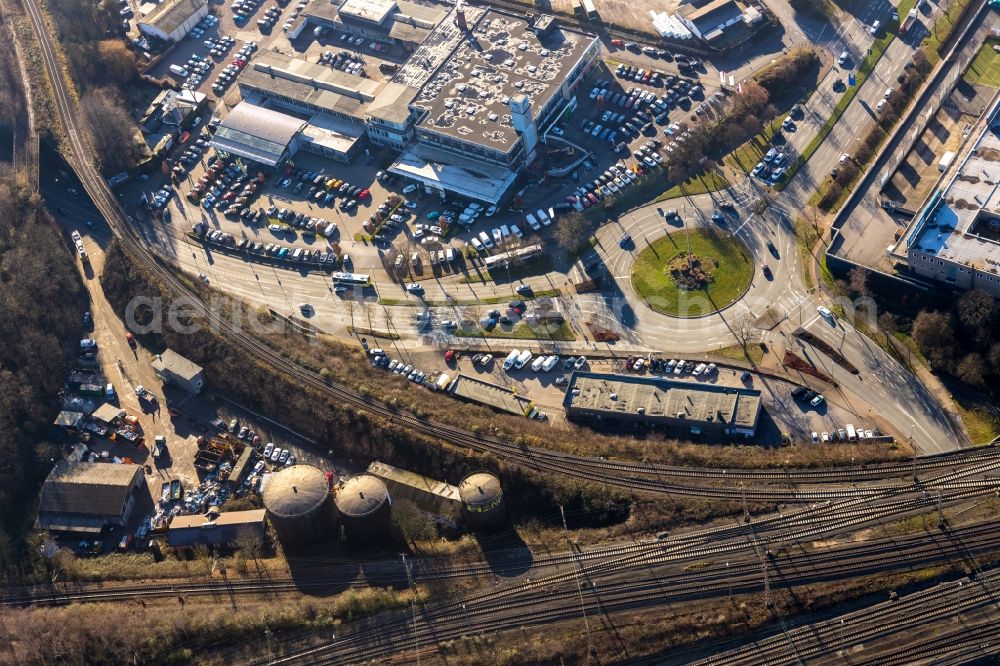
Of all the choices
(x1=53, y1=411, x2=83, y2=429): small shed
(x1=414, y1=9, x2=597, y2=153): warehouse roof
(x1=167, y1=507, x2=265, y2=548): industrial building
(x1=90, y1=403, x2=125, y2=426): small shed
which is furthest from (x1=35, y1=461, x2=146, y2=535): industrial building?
(x1=414, y1=9, x2=597, y2=153): warehouse roof

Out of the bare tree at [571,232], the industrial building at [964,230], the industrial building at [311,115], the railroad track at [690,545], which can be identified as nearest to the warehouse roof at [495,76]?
the industrial building at [311,115]

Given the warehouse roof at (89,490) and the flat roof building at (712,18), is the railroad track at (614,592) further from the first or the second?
the flat roof building at (712,18)

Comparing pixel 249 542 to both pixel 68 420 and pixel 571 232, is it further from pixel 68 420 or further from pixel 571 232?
pixel 571 232

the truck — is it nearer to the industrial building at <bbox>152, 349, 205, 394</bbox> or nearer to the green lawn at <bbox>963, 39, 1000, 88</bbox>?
the green lawn at <bbox>963, 39, 1000, 88</bbox>

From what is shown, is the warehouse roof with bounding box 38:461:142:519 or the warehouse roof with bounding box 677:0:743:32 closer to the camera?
the warehouse roof with bounding box 38:461:142:519

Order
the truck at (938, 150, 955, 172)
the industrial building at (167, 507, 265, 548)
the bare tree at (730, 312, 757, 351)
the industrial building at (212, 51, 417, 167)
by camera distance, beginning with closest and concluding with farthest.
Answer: the industrial building at (167, 507, 265, 548) < the bare tree at (730, 312, 757, 351) < the truck at (938, 150, 955, 172) < the industrial building at (212, 51, 417, 167)

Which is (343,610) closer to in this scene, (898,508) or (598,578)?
(598,578)

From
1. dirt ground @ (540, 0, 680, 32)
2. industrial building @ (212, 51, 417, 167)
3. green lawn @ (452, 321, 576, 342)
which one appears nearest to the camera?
green lawn @ (452, 321, 576, 342)

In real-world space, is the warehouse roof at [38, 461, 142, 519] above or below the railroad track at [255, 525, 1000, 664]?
below
